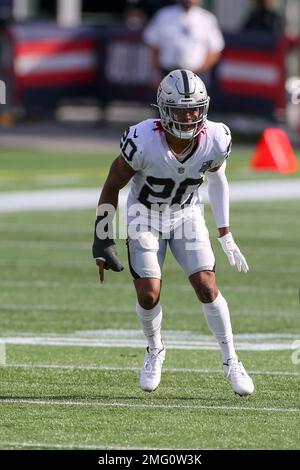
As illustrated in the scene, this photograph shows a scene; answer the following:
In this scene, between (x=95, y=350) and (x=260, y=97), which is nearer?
(x=95, y=350)

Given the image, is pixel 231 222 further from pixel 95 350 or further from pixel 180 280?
pixel 95 350

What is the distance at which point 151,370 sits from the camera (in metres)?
7.32

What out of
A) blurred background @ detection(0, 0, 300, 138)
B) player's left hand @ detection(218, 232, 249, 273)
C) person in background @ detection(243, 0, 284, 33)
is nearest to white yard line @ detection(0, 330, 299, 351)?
player's left hand @ detection(218, 232, 249, 273)

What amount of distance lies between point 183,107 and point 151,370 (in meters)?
1.30

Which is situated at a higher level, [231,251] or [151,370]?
[231,251]

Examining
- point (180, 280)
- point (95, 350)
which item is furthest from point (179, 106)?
point (180, 280)

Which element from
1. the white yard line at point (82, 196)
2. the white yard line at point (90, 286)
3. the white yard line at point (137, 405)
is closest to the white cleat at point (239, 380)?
the white yard line at point (137, 405)

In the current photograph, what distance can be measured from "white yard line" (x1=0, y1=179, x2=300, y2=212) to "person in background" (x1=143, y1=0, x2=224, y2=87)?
1906mm

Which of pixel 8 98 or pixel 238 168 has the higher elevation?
pixel 8 98

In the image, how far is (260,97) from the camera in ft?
71.4

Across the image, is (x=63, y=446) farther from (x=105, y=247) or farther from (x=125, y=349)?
(x=125, y=349)

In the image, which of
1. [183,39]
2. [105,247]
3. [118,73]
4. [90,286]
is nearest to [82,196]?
[183,39]

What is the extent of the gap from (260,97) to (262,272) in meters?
10.4

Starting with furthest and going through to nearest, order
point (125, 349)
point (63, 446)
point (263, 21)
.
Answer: point (263, 21) → point (125, 349) → point (63, 446)
